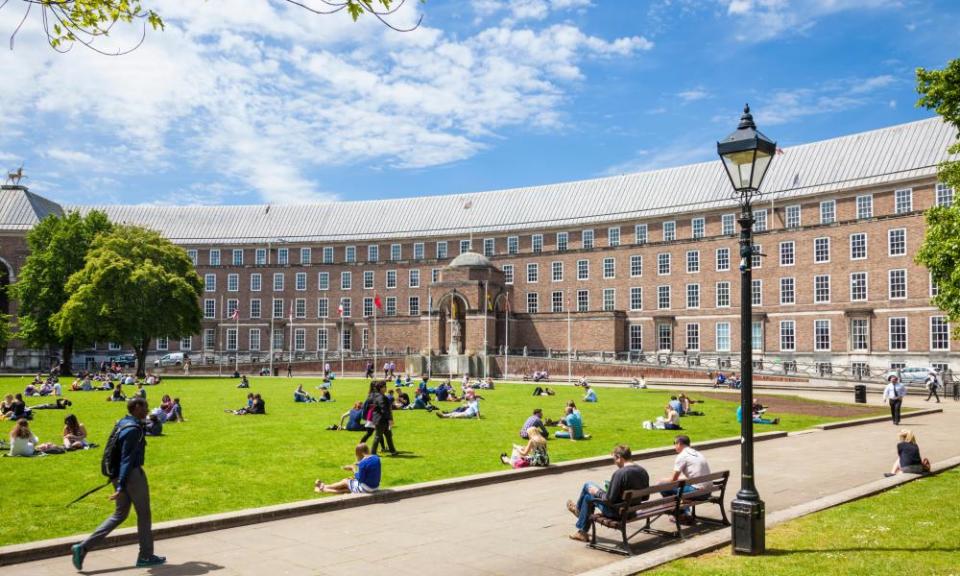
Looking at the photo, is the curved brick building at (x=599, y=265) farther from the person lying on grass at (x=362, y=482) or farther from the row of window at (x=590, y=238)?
the person lying on grass at (x=362, y=482)

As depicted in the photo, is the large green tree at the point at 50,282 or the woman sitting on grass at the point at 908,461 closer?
the woman sitting on grass at the point at 908,461

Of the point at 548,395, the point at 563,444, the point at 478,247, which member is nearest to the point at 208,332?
the point at 478,247

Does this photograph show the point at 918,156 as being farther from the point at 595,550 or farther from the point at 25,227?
the point at 25,227

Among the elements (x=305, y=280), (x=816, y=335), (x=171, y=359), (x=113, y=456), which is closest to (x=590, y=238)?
(x=816, y=335)

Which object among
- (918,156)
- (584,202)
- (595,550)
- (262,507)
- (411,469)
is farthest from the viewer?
(584,202)

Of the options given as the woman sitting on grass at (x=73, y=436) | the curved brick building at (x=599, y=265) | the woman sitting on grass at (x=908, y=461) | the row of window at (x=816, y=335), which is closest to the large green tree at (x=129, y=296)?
the curved brick building at (x=599, y=265)

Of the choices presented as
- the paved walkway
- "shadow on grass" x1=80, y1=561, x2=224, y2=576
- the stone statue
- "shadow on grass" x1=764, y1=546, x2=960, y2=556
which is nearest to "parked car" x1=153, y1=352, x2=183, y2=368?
the stone statue

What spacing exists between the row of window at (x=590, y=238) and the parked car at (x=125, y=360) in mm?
16396

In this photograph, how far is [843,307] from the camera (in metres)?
61.0

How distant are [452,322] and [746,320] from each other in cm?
6715

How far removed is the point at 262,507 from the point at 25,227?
288ft

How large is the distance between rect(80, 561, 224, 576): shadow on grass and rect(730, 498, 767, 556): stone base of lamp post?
6.29m

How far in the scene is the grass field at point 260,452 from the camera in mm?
12938

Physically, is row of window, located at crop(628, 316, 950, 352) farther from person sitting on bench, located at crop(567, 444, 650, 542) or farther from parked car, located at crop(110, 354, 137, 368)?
parked car, located at crop(110, 354, 137, 368)
